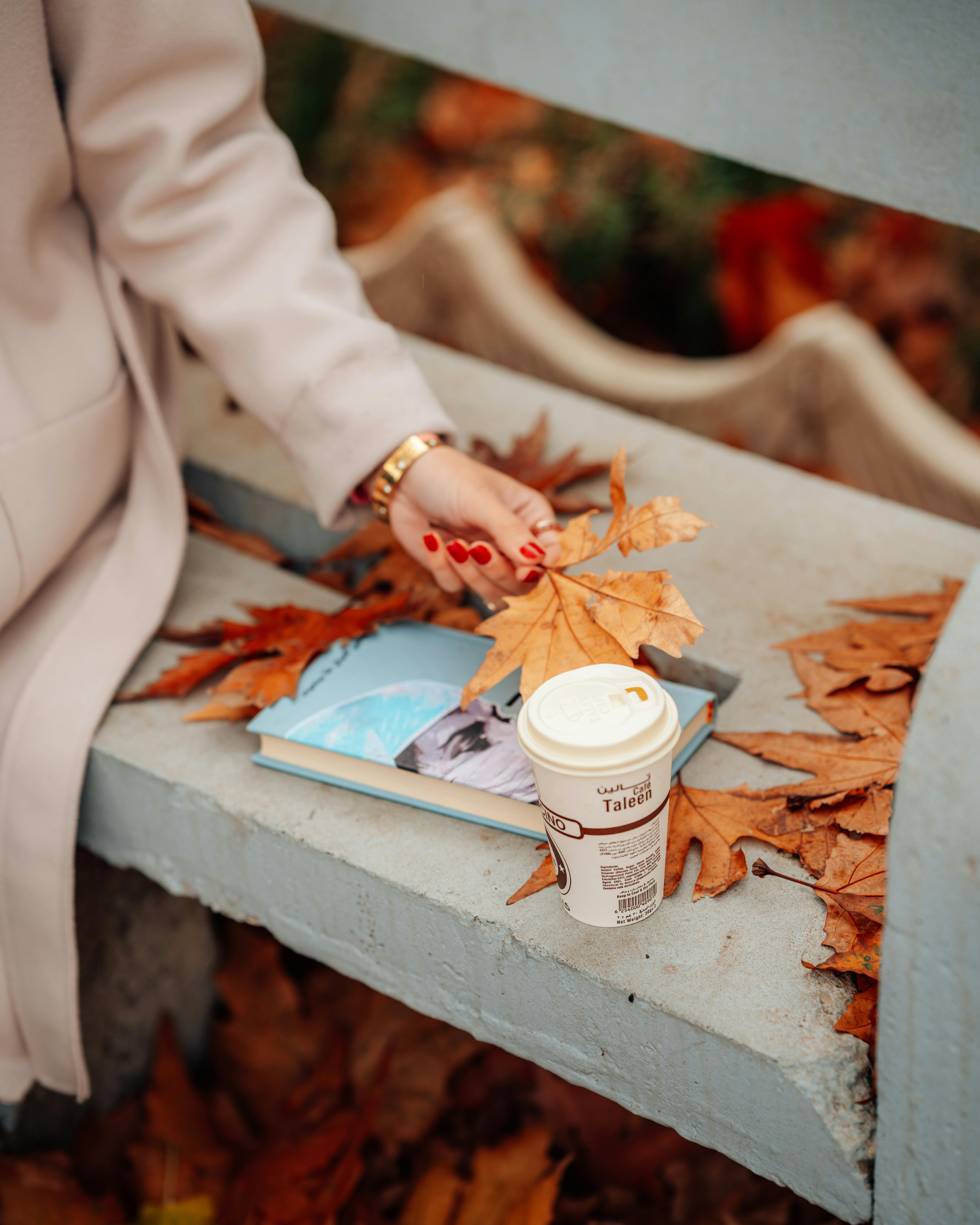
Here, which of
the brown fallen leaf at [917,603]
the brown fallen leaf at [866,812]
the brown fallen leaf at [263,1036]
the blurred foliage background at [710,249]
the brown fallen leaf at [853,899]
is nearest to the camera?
the brown fallen leaf at [853,899]

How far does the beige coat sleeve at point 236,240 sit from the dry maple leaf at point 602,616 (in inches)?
10.8

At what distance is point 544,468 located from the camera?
1602 mm

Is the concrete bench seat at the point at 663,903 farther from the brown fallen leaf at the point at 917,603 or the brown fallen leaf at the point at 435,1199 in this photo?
the brown fallen leaf at the point at 435,1199

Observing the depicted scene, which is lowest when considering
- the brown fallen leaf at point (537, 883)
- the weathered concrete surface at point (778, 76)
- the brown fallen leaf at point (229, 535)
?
the brown fallen leaf at point (229, 535)

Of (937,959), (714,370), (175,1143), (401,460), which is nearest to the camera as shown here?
(937,959)

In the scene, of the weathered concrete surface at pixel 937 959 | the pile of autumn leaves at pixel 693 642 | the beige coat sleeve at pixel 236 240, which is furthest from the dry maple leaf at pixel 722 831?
the beige coat sleeve at pixel 236 240

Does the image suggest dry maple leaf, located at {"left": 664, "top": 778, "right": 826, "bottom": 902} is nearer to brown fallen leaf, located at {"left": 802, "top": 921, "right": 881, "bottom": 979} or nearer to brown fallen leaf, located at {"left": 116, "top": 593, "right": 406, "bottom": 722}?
brown fallen leaf, located at {"left": 802, "top": 921, "right": 881, "bottom": 979}

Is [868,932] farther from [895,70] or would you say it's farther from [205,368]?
[205,368]

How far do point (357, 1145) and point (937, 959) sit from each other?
39.7 inches

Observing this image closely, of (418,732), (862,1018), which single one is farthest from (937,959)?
(418,732)

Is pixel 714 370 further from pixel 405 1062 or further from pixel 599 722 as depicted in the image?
pixel 599 722

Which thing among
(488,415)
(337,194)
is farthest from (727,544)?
(337,194)

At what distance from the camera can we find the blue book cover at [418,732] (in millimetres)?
1030

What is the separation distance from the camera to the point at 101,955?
60.1 inches
